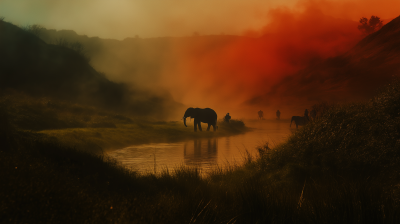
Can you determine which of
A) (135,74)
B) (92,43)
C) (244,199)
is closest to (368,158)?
(244,199)

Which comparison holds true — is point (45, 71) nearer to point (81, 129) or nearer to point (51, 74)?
point (51, 74)

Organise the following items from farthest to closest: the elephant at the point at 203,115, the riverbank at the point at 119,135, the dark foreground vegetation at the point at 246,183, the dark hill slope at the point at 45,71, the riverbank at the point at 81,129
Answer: the dark hill slope at the point at 45,71, the elephant at the point at 203,115, the riverbank at the point at 81,129, the riverbank at the point at 119,135, the dark foreground vegetation at the point at 246,183

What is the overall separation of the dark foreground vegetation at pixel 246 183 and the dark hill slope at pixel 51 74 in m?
47.1

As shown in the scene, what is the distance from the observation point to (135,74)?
11556 cm

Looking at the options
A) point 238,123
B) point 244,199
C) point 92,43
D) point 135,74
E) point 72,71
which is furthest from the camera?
point 92,43

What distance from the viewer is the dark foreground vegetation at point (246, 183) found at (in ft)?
17.7

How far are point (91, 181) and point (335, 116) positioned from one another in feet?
30.9

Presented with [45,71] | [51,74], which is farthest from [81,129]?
[45,71]

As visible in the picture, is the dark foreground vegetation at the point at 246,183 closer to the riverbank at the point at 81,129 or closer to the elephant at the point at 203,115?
the riverbank at the point at 81,129

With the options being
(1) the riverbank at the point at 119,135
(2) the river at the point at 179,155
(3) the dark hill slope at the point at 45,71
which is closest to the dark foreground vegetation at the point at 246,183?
(2) the river at the point at 179,155

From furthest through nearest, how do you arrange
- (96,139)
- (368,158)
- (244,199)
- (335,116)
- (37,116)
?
(37,116)
(96,139)
(335,116)
(368,158)
(244,199)

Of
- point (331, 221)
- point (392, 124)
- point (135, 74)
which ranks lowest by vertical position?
point (331, 221)

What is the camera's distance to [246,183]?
752 centimetres

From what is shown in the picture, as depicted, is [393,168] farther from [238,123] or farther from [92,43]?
[92,43]
